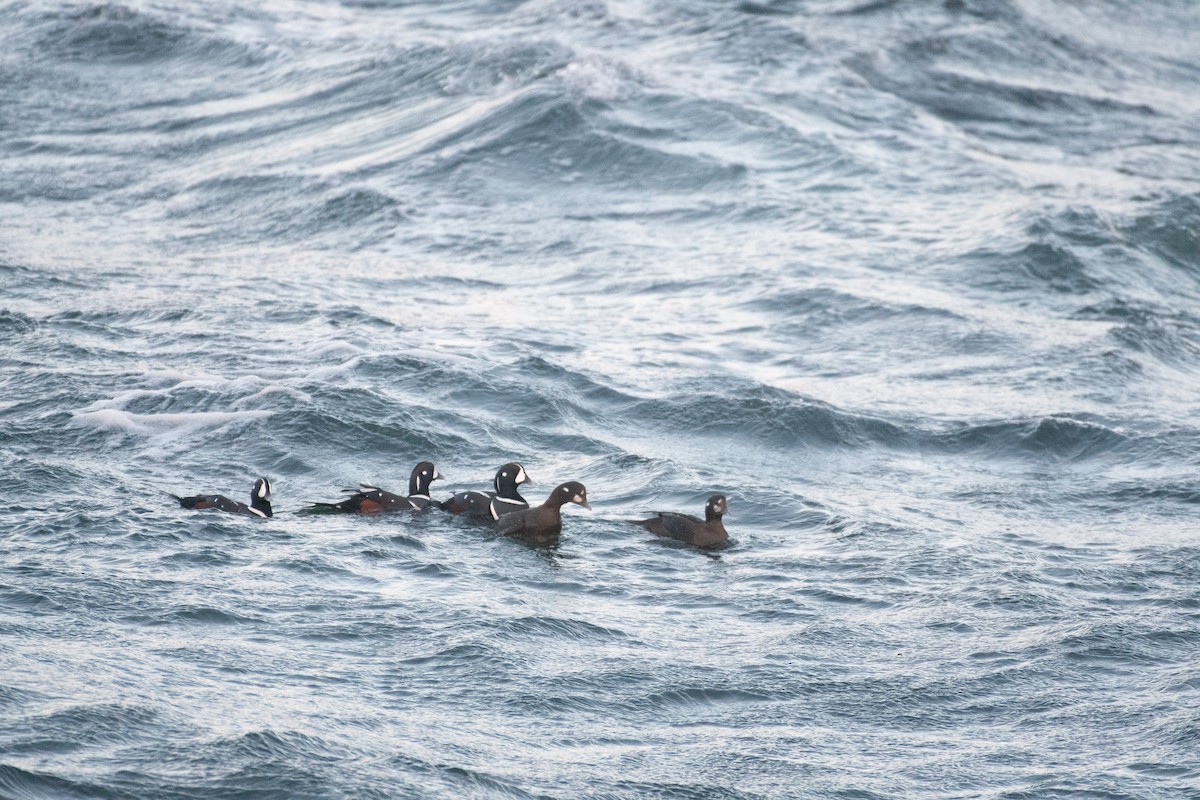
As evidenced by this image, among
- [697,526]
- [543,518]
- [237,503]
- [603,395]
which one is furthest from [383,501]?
[603,395]

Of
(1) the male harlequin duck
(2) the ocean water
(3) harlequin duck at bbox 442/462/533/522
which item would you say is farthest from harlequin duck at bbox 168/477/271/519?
(3) harlequin duck at bbox 442/462/533/522

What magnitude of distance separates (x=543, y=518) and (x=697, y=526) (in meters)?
1.06

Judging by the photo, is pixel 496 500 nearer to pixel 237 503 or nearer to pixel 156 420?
pixel 237 503

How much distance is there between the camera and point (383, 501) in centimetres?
1170

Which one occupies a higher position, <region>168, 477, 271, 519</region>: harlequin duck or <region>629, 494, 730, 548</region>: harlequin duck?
<region>168, 477, 271, 519</region>: harlequin duck

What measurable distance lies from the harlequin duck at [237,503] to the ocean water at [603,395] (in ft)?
0.57

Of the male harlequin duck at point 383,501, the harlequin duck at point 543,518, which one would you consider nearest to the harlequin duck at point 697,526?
the harlequin duck at point 543,518

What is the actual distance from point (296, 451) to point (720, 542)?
357 centimetres

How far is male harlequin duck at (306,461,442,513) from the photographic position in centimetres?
1165

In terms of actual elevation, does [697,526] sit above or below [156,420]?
above

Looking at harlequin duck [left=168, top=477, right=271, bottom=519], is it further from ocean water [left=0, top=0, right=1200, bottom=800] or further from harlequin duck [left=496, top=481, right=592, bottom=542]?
harlequin duck [left=496, top=481, right=592, bottom=542]

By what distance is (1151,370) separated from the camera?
15914 mm

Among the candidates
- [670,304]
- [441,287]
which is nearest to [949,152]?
[670,304]

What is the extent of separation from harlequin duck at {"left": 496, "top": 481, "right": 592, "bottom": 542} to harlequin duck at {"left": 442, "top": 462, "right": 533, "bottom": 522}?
0.14 m
